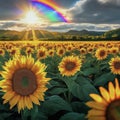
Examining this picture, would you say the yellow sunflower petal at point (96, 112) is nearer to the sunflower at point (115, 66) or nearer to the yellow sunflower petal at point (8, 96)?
the yellow sunflower petal at point (8, 96)

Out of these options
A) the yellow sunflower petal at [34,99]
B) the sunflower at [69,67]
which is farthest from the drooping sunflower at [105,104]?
the sunflower at [69,67]

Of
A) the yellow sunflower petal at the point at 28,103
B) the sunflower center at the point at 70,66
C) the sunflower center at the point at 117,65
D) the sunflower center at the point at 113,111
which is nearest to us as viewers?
the sunflower center at the point at 113,111

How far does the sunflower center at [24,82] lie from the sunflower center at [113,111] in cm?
125

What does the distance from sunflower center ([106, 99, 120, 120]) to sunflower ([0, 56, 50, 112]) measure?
1175mm

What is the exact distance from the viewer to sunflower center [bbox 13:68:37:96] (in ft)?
11.5

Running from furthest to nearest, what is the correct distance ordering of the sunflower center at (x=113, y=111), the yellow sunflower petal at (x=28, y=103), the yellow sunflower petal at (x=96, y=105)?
the yellow sunflower petal at (x=28, y=103) < the yellow sunflower petal at (x=96, y=105) < the sunflower center at (x=113, y=111)

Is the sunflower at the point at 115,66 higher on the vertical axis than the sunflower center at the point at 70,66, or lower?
lower

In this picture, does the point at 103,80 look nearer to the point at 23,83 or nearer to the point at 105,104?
the point at 23,83

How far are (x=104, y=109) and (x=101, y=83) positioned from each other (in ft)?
11.0

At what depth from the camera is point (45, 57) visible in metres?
10.4

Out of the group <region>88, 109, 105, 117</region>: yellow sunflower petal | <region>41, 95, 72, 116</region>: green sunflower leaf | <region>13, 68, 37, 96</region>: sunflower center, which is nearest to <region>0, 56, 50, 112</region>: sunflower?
<region>13, 68, 37, 96</region>: sunflower center

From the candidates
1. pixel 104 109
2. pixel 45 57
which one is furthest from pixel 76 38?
pixel 104 109

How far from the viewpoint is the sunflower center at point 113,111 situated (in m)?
2.24

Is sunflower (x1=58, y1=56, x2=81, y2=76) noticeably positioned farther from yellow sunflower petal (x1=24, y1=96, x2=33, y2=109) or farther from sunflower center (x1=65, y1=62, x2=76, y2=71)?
yellow sunflower petal (x1=24, y1=96, x2=33, y2=109)
